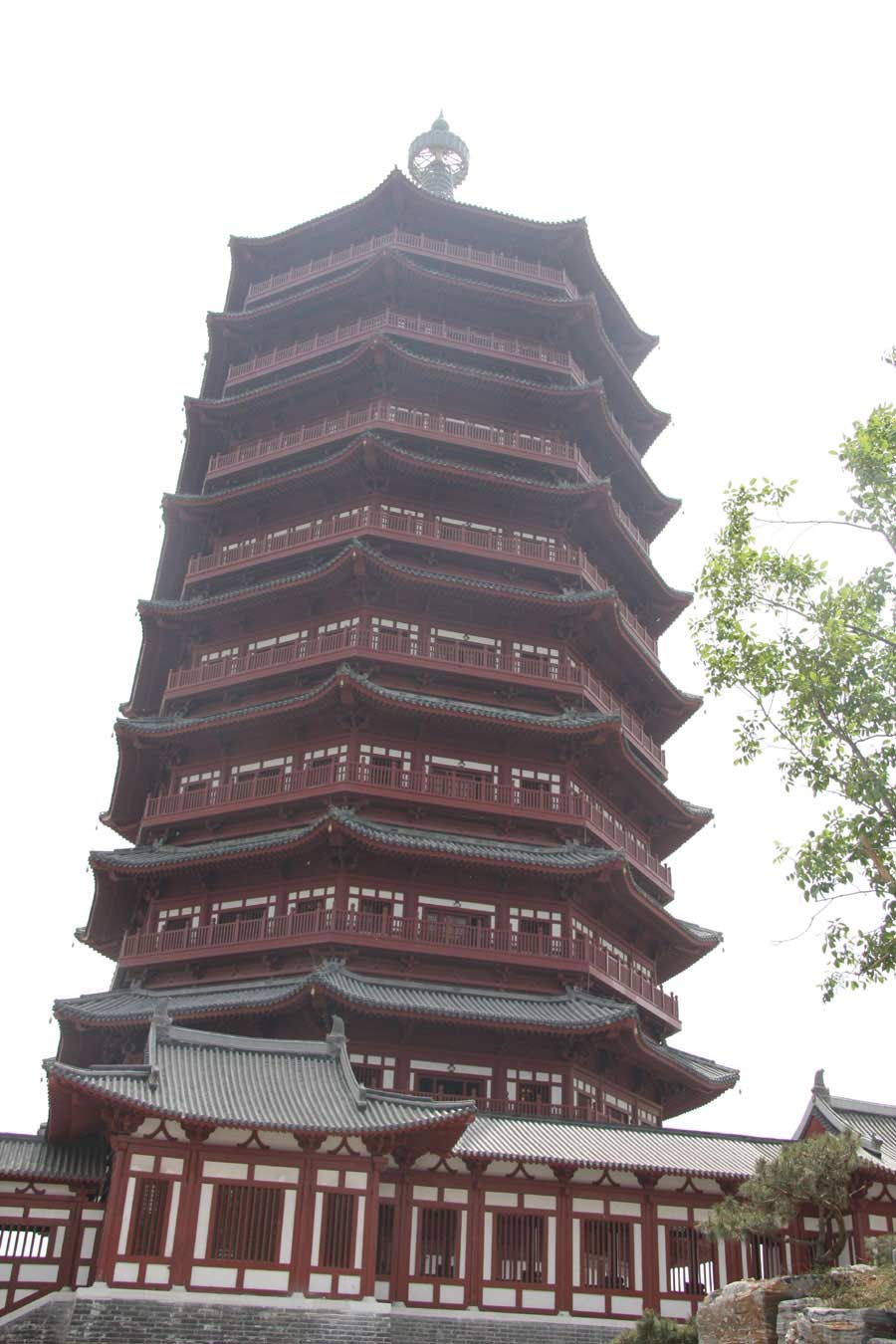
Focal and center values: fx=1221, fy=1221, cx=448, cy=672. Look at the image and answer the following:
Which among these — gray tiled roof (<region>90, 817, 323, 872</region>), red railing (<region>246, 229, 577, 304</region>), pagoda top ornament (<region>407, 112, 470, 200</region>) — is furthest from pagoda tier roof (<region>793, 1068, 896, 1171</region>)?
pagoda top ornament (<region>407, 112, 470, 200</region>)

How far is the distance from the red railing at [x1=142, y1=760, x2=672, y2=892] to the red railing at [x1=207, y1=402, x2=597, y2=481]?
10574mm

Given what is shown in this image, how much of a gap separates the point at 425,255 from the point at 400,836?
20.5m

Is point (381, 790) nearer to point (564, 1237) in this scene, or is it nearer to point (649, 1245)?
point (564, 1237)

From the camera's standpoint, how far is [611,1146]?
78.6 ft

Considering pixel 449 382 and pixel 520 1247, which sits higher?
pixel 449 382

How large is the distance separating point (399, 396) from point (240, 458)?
545 cm

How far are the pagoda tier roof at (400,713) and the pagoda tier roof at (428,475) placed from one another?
6.63 metres

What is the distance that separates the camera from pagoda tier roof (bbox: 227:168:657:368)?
4100 cm

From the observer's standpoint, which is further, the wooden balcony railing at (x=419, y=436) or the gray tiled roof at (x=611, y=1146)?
the wooden balcony railing at (x=419, y=436)

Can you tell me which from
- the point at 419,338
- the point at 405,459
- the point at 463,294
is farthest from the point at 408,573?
the point at 463,294

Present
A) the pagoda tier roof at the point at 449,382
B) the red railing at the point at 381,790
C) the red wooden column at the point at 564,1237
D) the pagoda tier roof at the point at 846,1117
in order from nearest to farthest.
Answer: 1. the red wooden column at the point at 564,1237
2. the pagoda tier roof at the point at 846,1117
3. the red railing at the point at 381,790
4. the pagoda tier roof at the point at 449,382

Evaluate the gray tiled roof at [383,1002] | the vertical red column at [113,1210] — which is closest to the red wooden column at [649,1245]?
the gray tiled roof at [383,1002]

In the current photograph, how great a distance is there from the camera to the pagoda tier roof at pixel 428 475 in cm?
3538

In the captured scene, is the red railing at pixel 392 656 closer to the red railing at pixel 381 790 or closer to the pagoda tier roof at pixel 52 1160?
the red railing at pixel 381 790
